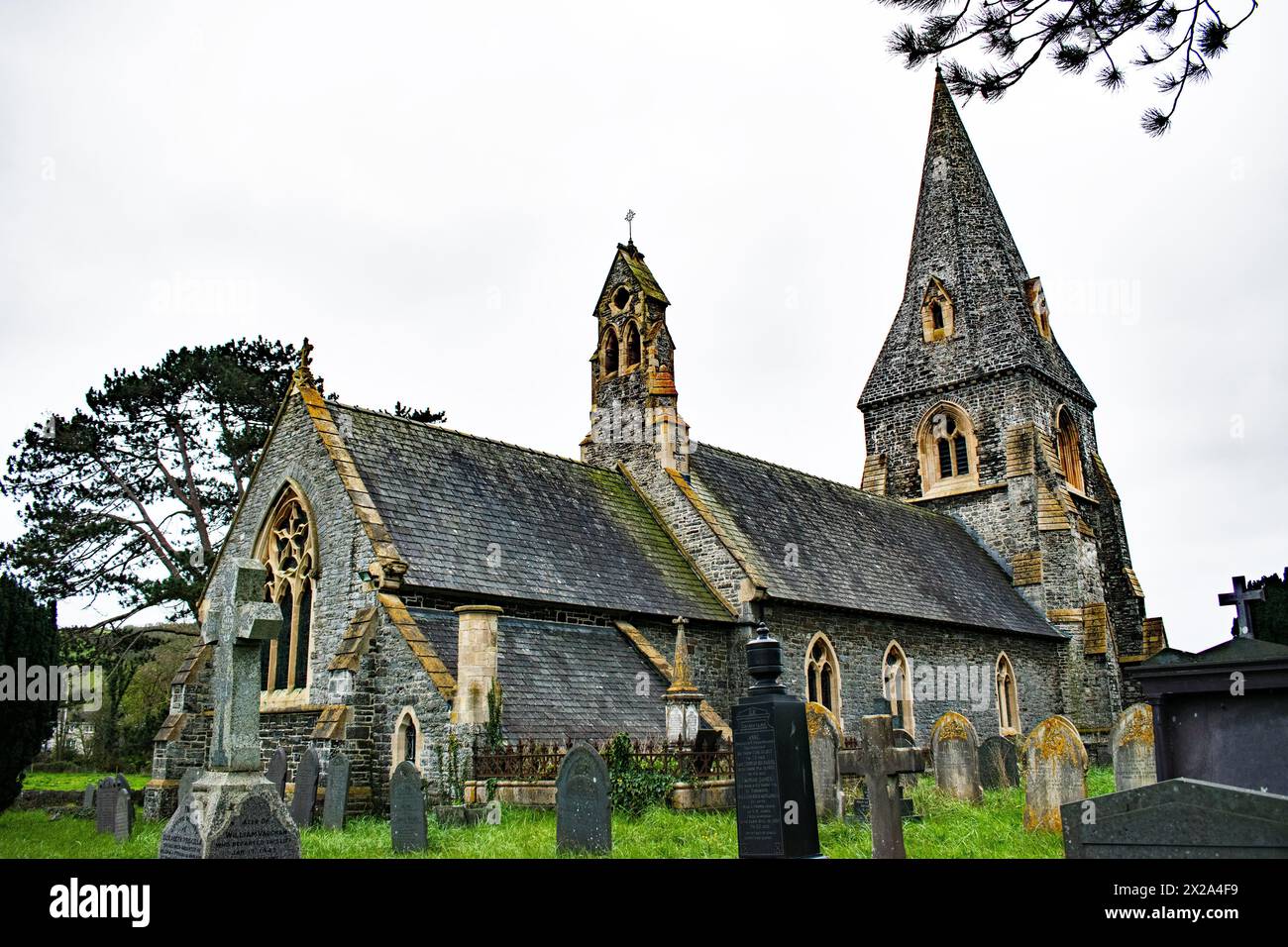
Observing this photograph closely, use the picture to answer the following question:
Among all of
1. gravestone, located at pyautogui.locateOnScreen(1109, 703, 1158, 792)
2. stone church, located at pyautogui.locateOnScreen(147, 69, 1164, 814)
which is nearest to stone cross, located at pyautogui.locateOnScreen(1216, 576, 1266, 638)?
gravestone, located at pyautogui.locateOnScreen(1109, 703, 1158, 792)

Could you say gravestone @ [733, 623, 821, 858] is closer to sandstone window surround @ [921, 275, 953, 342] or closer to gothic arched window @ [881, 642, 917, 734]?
gothic arched window @ [881, 642, 917, 734]

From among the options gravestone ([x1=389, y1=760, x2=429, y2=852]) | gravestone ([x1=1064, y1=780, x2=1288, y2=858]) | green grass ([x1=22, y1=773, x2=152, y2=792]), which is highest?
gravestone ([x1=1064, y1=780, x2=1288, y2=858])

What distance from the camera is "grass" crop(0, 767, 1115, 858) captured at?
944 cm

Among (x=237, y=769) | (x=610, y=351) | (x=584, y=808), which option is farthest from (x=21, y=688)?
(x=610, y=351)

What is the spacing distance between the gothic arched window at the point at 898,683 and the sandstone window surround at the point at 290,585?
39.1 feet

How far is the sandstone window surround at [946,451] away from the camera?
3216 cm

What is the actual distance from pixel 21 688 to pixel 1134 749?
15965mm

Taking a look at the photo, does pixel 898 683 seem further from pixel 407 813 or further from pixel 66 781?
pixel 66 781

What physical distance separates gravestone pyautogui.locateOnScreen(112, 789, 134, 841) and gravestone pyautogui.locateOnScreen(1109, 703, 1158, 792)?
13.0 m

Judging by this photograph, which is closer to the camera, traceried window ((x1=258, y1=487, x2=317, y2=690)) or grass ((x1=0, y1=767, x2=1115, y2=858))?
grass ((x1=0, y1=767, x2=1115, y2=858))

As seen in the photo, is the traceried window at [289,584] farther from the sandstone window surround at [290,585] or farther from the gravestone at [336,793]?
the gravestone at [336,793]

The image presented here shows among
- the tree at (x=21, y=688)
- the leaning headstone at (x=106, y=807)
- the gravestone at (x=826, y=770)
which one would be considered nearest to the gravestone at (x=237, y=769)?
the gravestone at (x=826, y=770)

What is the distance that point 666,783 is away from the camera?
12.6 m
